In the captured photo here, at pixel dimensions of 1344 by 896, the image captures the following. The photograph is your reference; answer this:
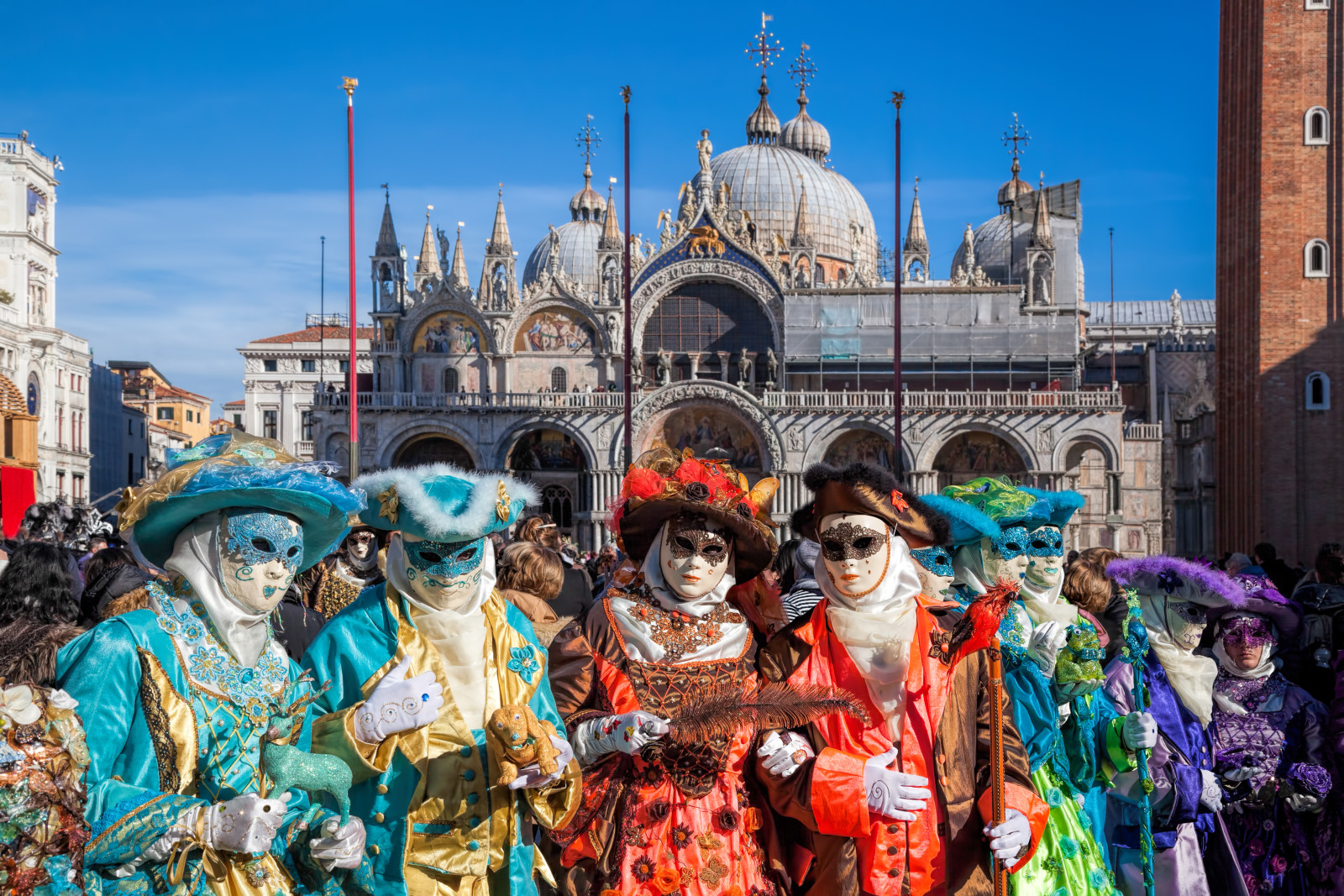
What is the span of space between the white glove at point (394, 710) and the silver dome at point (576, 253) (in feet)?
143

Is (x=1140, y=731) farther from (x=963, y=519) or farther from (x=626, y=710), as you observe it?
(x=626, y=710)

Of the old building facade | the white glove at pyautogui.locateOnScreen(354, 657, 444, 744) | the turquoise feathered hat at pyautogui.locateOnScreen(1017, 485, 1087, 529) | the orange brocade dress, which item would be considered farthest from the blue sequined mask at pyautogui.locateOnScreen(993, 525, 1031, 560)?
the old building facade

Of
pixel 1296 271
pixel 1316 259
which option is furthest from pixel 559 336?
pixel 1316 259

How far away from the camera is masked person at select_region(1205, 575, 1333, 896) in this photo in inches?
197

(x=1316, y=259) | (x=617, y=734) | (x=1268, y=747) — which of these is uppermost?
(x=1316, y=259)

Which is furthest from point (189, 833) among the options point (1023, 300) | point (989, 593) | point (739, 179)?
point (739, 179)

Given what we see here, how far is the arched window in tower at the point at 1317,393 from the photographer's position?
2197 centimetres

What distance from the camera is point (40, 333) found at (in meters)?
34.0

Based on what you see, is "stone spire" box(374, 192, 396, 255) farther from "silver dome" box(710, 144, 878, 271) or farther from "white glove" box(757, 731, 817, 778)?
"white glove" box(757, 731, 817, 778)

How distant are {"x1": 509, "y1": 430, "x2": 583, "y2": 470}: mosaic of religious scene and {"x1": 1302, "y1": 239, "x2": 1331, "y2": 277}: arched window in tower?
18514 mm

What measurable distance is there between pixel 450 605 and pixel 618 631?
624 millimetres

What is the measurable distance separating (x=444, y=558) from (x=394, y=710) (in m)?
0.47

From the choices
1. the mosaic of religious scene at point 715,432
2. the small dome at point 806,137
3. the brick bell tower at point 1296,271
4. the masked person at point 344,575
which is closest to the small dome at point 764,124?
the small dome at point 806,137

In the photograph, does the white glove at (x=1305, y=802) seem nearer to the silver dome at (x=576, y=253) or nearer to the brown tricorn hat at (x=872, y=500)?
the brown tricorn hat at (x=872, y=500)
